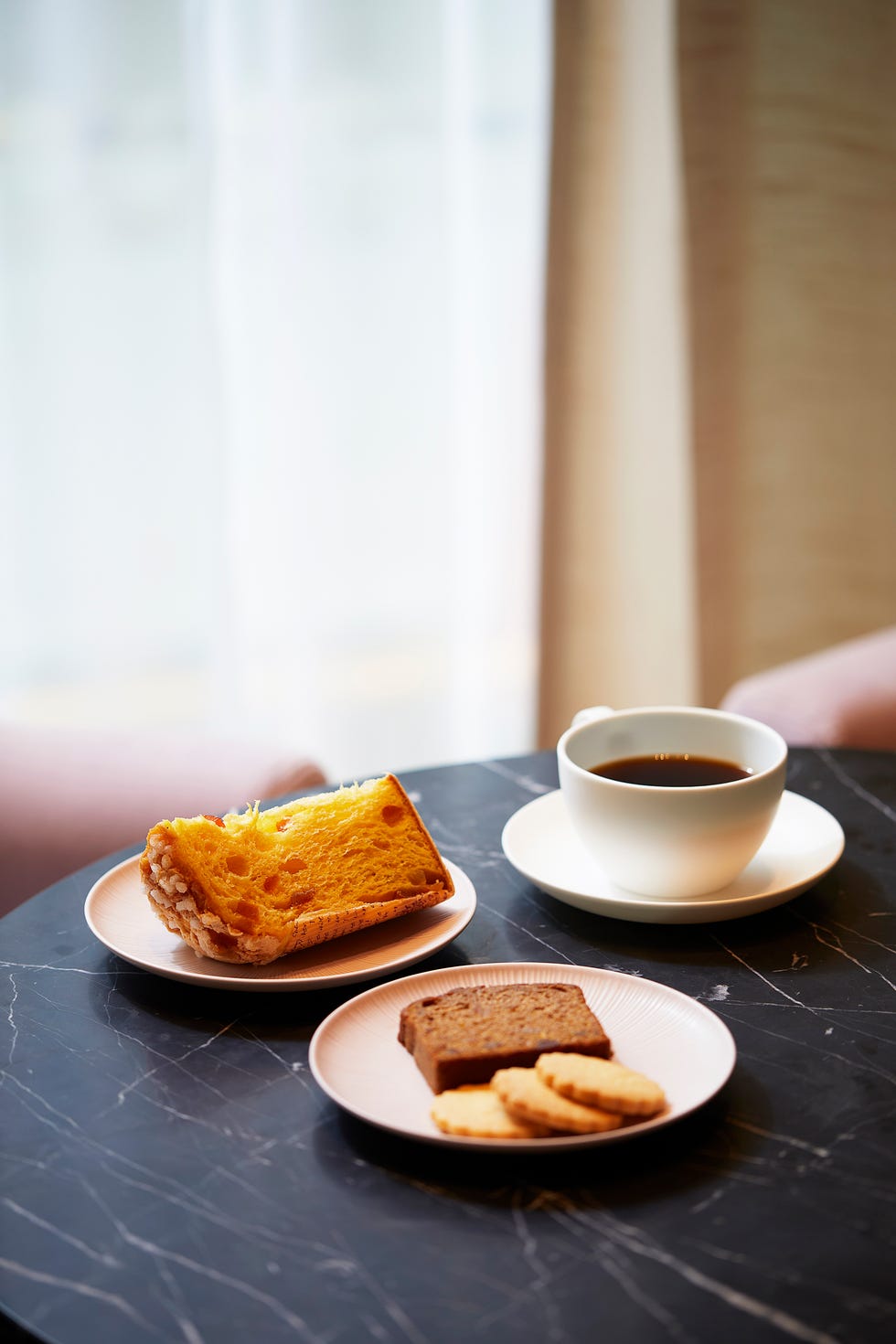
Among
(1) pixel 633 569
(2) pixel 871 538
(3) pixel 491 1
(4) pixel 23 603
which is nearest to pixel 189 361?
(4) pixel 23 603

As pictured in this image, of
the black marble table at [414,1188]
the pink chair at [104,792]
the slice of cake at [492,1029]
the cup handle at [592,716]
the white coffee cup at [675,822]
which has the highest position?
the cup handle at [592,716]

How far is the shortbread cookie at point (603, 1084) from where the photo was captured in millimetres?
654

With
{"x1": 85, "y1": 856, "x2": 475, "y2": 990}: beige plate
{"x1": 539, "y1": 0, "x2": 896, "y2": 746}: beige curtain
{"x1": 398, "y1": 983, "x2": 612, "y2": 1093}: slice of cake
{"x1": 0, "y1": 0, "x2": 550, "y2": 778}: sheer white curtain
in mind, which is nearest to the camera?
{"x1": 398, "y1": 983, "x2": 612, "y2": 1093}: slice of cake

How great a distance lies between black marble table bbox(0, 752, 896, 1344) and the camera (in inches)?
22.6

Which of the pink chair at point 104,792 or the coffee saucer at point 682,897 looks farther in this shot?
the pink chair at point 104,792

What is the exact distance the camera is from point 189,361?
2.31 m

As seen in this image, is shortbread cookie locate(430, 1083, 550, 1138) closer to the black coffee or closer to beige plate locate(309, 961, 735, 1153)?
beige plate locate(309, 961, 735, 1153)

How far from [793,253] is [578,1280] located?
8.23 feet

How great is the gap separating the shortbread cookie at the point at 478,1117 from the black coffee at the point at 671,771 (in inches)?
13.4

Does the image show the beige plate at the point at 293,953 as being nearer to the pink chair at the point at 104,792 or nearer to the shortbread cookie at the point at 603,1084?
the shortbread cookie at the point at 603,1084

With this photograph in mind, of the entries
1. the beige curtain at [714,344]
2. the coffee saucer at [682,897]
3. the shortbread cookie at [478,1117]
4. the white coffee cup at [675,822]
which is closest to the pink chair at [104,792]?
the coffee saucer at [682,897]

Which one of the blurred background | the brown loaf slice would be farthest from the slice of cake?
the blurred background

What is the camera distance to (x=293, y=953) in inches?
34.7

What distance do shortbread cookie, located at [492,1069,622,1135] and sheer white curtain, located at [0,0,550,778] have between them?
1.85m
